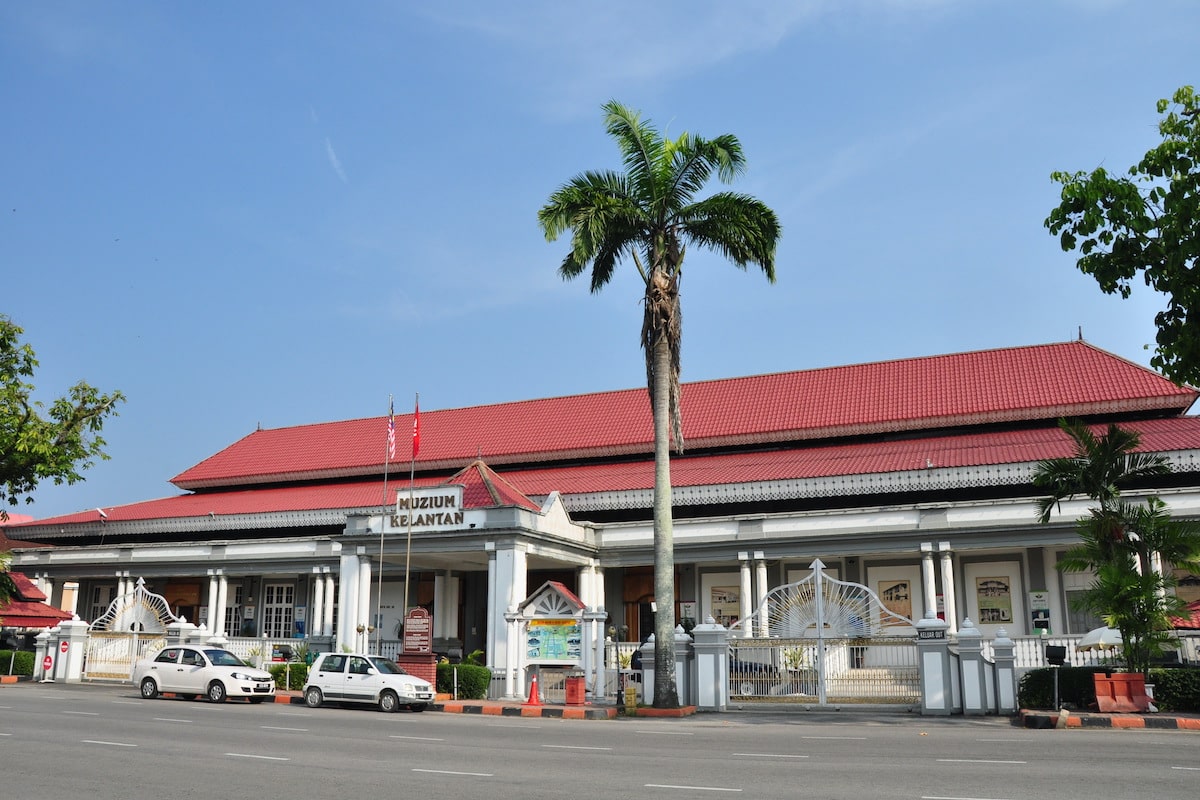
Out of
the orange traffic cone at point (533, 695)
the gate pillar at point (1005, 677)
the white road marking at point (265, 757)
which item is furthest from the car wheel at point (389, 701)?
the gate pillar at point (1005, 677)

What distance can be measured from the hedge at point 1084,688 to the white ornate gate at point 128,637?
2575 centimetres

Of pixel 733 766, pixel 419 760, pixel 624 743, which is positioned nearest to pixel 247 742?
pixel 419 760

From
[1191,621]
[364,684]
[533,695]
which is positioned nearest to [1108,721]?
[1191,621]

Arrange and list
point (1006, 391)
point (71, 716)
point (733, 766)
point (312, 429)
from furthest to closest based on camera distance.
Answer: point (312, 429)
point (1006, 391)
point (71, 716)
point (733, 766)

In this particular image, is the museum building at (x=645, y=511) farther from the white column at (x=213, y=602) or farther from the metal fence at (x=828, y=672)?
the metal fence at (x=828, y=672)

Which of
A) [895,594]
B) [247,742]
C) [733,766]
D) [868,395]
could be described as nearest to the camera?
[733,766]

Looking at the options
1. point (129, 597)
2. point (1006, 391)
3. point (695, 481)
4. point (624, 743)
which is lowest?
point (624, 743)

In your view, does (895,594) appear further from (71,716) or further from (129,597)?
(129,597)

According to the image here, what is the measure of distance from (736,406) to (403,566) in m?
14.3

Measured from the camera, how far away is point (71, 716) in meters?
19.5

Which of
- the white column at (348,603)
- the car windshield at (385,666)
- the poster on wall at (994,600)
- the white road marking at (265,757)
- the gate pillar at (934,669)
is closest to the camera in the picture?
the white road marking at (265,757)

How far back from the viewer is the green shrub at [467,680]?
2641 centimetres

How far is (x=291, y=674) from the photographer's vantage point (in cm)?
2912

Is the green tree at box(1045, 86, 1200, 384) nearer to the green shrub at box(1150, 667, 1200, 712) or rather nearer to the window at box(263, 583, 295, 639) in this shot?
the green shrub at box(1150, 667, 1200, 712)
